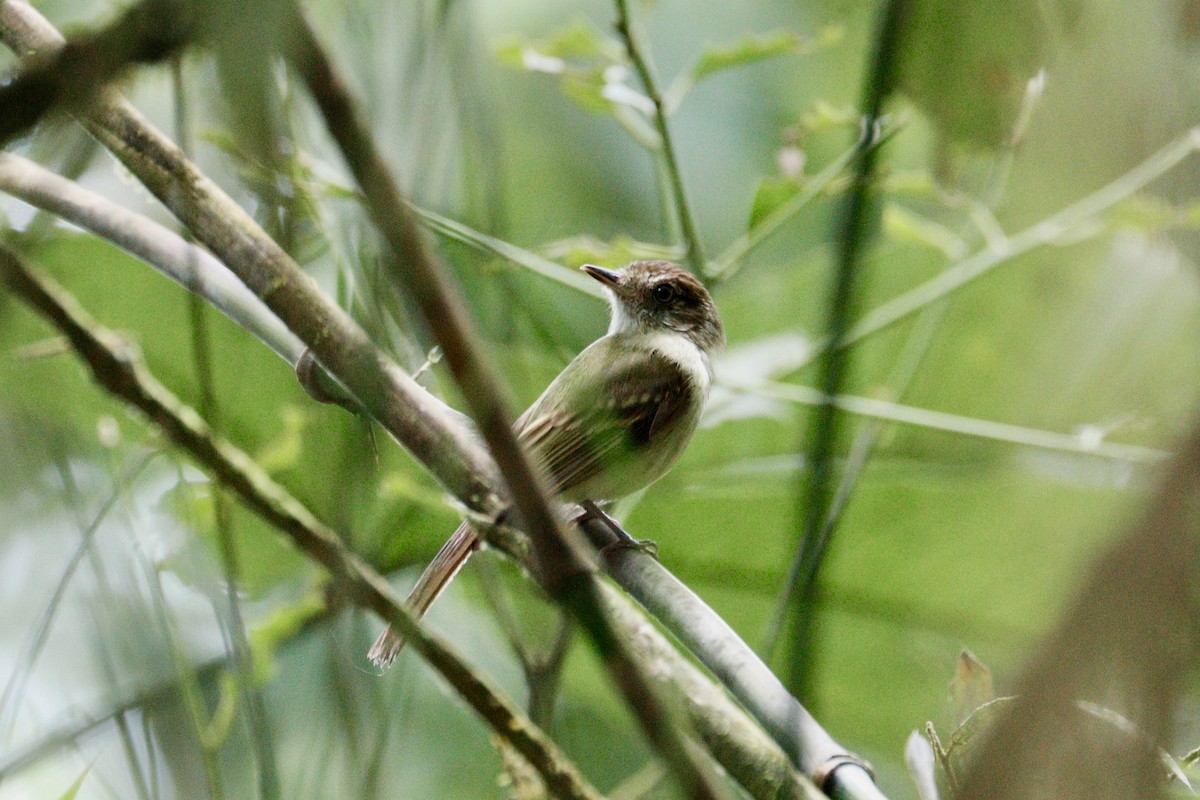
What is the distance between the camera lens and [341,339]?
1182 mm

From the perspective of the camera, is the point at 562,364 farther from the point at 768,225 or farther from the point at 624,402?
the point at 768,225

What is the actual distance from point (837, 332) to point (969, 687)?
0.71 metres

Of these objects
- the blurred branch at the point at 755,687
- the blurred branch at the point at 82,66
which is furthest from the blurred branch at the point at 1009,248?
the blurred branch at the point at 82,66

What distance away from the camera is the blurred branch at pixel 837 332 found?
0.69m

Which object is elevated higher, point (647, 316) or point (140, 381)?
point (647, 316)

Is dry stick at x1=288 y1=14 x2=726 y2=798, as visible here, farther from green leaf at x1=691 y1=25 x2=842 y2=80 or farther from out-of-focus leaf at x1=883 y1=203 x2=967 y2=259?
out-of-focus leaf at x1=883 y1=203 x2=967 y2=259

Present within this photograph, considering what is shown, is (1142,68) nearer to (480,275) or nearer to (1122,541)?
(480,275)

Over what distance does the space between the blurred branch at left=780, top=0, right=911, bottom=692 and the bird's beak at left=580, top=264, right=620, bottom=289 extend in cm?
171

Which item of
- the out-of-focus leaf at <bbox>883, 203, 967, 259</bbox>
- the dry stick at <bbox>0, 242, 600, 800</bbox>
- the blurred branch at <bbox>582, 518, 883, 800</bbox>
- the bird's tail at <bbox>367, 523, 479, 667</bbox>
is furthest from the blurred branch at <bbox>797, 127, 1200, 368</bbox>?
the dry stick at <bbox>0, 242, 600, 800</bbox>

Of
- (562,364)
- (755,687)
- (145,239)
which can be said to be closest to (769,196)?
(562,364)

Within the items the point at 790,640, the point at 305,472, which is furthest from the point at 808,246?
the point at 790,640

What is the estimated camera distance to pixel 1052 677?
1.68 ft

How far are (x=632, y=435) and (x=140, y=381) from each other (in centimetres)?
124

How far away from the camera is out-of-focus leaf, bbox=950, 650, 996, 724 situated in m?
1.21
